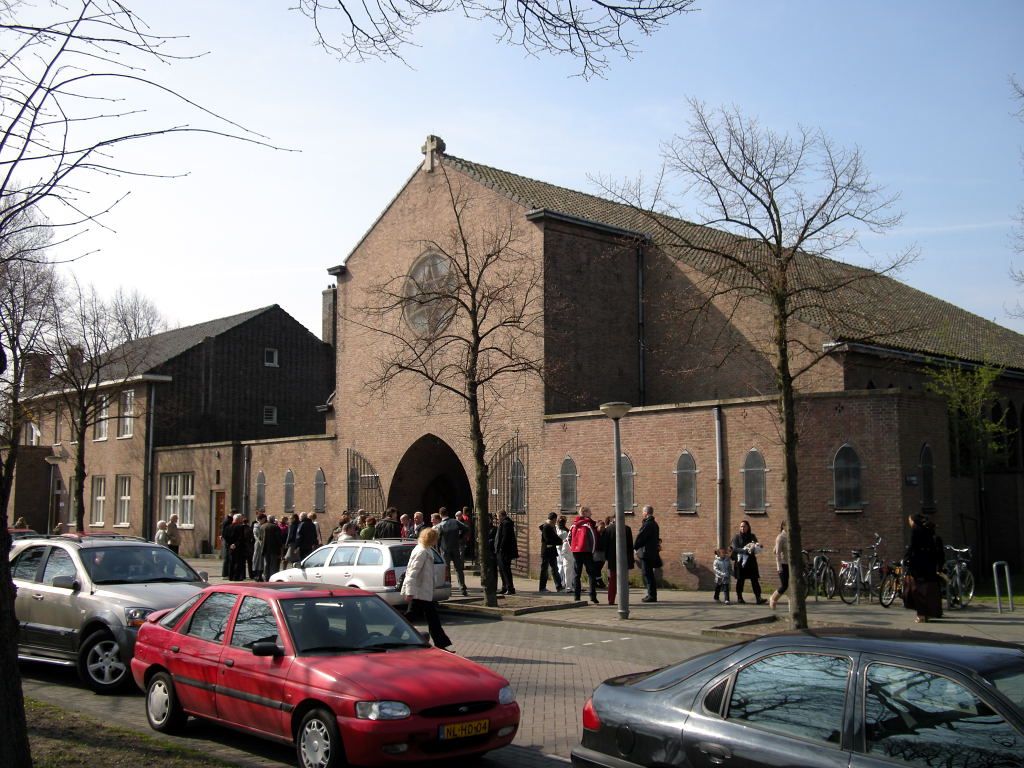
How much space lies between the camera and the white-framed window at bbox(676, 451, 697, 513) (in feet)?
75.2

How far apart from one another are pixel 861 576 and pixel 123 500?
34.1 meters

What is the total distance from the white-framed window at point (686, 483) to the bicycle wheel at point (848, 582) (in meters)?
4.01

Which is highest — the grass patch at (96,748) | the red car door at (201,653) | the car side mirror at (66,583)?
the car side mirror at (66,583)

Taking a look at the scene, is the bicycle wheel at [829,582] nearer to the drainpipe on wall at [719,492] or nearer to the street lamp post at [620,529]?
the drainpipe on wall at [719,492]

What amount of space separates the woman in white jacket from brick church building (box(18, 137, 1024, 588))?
7299 mm

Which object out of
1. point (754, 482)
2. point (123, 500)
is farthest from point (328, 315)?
point (754, 482)

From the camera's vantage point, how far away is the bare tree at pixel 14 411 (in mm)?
5945

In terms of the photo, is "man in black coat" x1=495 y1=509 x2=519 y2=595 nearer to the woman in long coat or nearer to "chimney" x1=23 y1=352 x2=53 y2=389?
the woman in long coat

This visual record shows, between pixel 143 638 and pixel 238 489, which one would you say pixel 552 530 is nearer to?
pixel 143 638

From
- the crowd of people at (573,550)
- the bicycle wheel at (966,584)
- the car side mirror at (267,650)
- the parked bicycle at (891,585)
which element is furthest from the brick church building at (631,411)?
the car side mirror at (267,650)

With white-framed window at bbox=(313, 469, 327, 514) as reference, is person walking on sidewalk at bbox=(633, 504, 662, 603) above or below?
below

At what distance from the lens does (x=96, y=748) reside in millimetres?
7855

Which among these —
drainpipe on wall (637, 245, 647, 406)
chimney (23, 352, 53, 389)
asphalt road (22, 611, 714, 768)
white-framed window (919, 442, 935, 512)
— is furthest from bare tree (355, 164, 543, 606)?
chimney (23, 352, 53, 389)

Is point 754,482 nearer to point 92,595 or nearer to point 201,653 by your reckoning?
point 92,595
